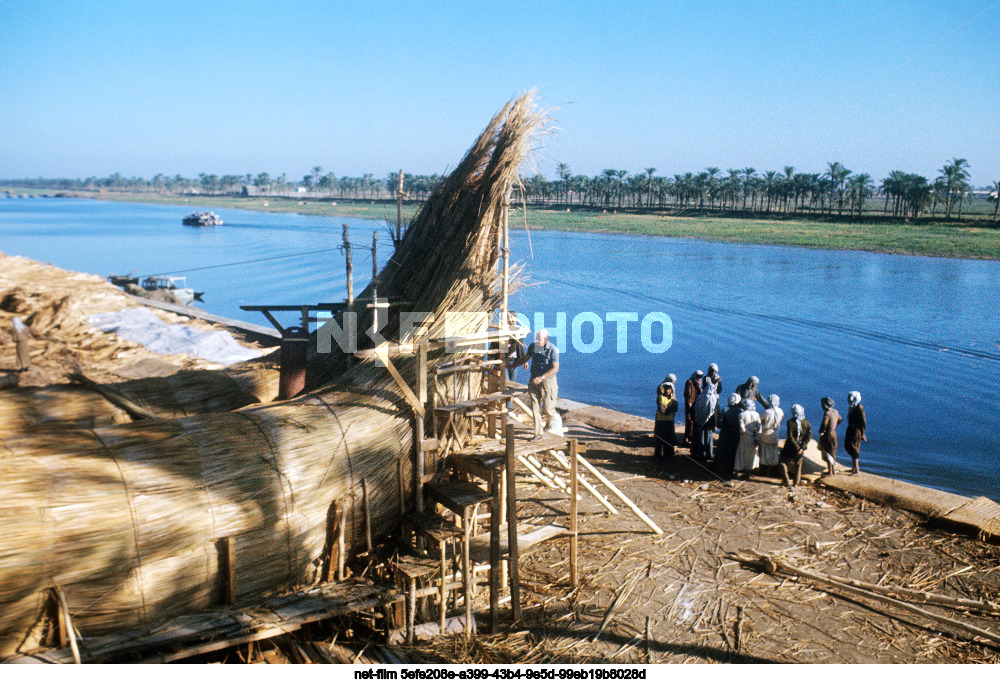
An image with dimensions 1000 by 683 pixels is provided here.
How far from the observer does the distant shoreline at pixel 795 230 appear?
36500 millimetres

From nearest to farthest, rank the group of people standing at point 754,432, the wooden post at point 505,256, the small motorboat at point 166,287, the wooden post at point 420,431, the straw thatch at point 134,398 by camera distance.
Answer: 1. the straw thatch at point 134,398
2. the wooden post at point 420,431
3. the wooden post at point 505,256
4. the group of people standing at point 754,432
5. the small motorboat at point 166,287

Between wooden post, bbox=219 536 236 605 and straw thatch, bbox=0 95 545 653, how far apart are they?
0.05m

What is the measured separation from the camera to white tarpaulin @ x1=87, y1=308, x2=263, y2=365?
41.0 feet

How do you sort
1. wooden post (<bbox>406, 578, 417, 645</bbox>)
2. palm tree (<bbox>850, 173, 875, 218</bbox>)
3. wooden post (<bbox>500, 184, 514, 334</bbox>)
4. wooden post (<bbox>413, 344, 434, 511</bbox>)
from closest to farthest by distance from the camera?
wooden post (<bbox>406, 578, 417, 645</bbox>) → wooden post (<bbox>413, 344, 434, 511</bbox>) → wooden post (<bbox>500, 184, 514, 334</bbox>) → palm tree (<bbox>850, 173, 875, 218</bbox>)

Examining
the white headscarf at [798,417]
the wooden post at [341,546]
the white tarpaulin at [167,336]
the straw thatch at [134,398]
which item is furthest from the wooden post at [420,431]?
the white tarpaulin at [167,336]

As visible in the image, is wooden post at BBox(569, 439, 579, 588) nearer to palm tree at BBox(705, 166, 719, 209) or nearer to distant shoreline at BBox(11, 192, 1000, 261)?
distant shoreline at BBox(11, 192, 1000, 261)

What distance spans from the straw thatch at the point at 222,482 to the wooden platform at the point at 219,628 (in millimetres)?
189

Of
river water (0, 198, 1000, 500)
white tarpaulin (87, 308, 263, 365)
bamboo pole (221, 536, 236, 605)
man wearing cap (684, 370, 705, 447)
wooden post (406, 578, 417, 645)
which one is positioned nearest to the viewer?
bamboo pole (221, 536, 236, 605)

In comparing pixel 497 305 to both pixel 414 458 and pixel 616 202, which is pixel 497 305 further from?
pixel 616 202

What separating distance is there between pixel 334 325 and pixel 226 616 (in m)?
3.75

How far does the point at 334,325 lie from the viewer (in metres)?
7.45

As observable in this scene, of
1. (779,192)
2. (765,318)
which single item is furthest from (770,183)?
(765,318)

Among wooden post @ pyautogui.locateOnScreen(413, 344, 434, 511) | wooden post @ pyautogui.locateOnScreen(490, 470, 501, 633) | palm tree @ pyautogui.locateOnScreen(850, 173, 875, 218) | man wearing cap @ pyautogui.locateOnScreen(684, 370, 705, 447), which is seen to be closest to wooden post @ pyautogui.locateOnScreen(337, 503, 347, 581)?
wooden post @ pyautogui.locateOnScreen(413, 344, 434, 511)

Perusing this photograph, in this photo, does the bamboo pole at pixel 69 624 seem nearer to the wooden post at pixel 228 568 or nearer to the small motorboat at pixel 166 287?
the wooden post at pixel 228 568
